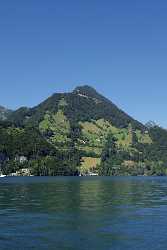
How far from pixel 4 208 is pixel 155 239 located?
164ft

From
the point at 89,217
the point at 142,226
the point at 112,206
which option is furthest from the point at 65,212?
the point at 142,226

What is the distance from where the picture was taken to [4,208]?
11025cm

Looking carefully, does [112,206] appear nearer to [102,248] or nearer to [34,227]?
[34,227]

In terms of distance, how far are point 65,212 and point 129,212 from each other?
1327 centimetres

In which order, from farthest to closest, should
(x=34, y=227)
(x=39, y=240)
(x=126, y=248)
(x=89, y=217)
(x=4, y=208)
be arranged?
1. (x=4, y=208)
2. (x=89, y=217)
3. (x=34, y=227)
4. (x=39, y=240)
5. (x=126, y=248)

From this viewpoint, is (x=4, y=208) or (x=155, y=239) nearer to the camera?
(x=155, y=239)

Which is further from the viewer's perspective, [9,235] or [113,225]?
[113,225]

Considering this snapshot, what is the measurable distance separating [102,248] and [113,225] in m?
20.3

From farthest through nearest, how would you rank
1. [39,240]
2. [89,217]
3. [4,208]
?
[4,208] < [89,217] < [39,240]

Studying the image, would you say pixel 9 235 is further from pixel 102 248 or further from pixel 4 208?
pixel 4 208

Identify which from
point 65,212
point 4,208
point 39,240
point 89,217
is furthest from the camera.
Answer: point 4,208

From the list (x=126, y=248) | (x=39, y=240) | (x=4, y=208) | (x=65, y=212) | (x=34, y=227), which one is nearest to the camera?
(x=126, y=248)

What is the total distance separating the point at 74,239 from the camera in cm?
6838

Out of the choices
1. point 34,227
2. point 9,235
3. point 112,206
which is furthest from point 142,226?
point 112,206
